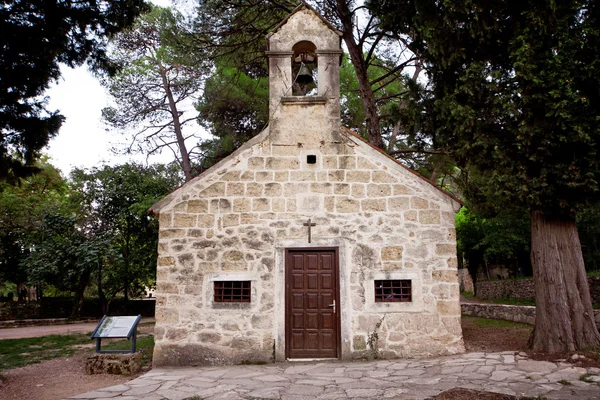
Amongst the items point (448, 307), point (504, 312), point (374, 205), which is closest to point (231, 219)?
point (374, 205)

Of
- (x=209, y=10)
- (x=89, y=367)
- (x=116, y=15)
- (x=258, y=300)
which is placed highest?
(x=209, y=10)

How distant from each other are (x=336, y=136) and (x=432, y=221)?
95.5 inches

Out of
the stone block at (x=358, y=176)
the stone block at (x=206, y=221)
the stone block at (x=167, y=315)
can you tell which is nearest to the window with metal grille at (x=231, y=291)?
the stone block at (x=167, y=315)

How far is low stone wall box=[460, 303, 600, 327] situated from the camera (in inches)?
448

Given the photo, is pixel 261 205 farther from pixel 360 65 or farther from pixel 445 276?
pixel 360 65

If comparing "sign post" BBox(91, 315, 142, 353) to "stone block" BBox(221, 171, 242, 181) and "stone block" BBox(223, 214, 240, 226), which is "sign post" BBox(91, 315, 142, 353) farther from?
"stone block" BBox(221, 171, 242, 181)

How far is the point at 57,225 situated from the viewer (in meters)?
18.0

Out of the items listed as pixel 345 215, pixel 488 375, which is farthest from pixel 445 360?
pixel 345 215

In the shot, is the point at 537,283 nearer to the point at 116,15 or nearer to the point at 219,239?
the point at 219,239

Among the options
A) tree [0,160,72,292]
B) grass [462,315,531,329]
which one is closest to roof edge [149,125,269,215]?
grass [462,315,531,329]

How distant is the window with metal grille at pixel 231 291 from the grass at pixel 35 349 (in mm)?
4422

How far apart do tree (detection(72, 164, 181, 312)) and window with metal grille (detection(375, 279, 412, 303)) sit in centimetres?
1207

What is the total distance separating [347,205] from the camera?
837 cm

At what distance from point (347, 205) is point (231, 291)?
2679 millimetres
